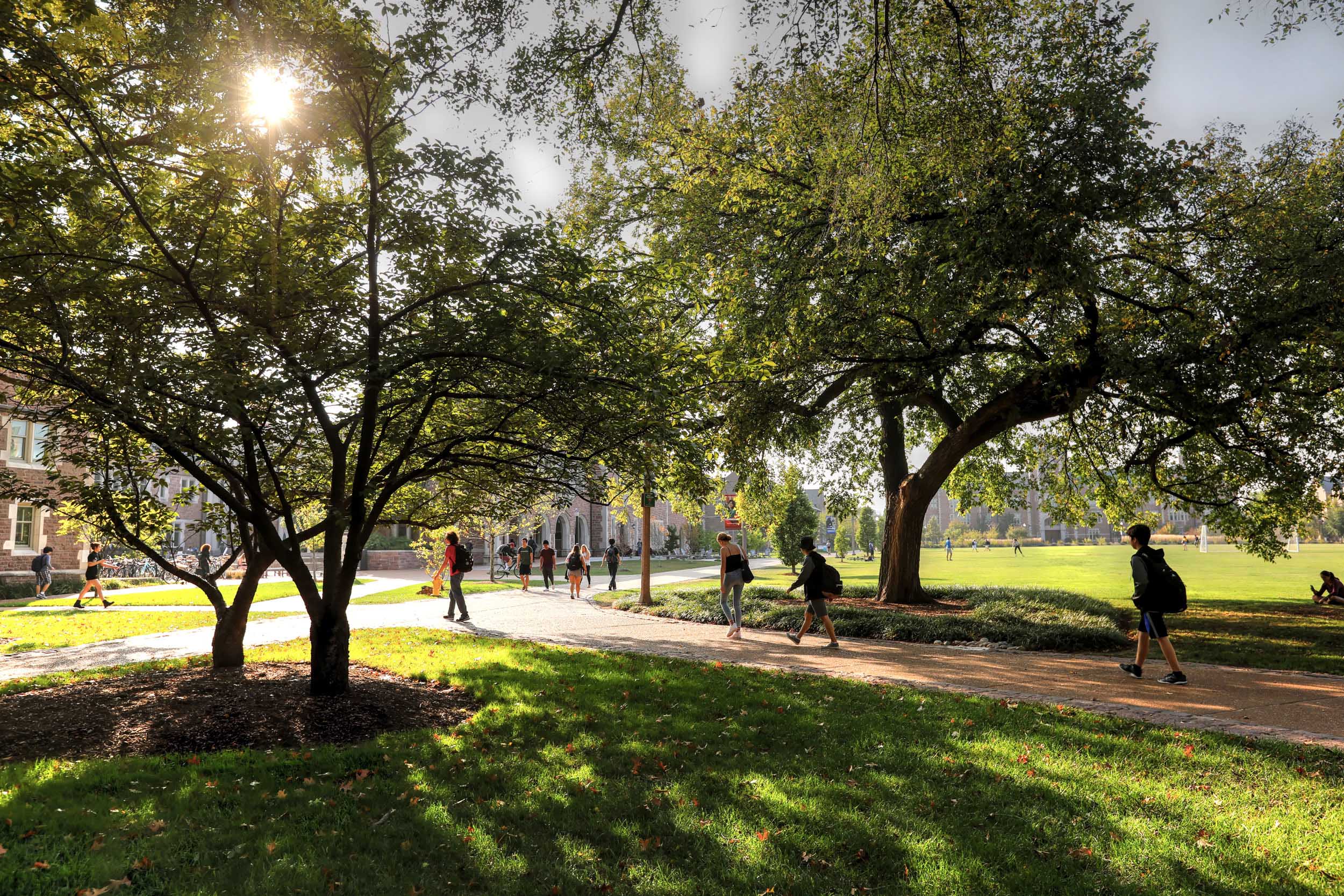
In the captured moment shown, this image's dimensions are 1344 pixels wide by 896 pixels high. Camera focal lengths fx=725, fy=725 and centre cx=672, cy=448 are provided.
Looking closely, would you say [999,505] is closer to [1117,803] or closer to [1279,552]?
[1279,552]

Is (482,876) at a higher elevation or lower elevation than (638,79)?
lower

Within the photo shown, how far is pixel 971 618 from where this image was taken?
12.5 metres

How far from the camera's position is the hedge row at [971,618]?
1114 cm

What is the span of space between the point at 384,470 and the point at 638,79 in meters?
4.78

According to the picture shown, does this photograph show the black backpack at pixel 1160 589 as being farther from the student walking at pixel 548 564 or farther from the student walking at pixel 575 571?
the student walking at pixel 548 564

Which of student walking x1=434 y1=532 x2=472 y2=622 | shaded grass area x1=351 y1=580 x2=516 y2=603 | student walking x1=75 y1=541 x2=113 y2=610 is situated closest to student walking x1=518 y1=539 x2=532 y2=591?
shaded grass area x1=351 y1=580 x2=516 y2=603

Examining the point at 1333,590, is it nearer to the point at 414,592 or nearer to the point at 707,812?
the point at 707,812

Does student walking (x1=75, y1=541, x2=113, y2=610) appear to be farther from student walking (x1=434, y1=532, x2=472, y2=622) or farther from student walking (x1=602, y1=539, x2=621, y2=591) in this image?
student walking (x1=602, y1=539, x2=621, y2=591)

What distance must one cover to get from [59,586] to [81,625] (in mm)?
11649

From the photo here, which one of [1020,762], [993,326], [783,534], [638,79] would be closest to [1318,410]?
[993,326]

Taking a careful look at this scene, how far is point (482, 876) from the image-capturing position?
3557mm

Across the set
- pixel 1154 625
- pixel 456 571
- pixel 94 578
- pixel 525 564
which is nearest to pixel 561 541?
pixel 525 564

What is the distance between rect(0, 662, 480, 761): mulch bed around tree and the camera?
5.73 meters

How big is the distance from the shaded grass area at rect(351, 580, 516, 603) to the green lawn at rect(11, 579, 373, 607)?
3.59 ft
